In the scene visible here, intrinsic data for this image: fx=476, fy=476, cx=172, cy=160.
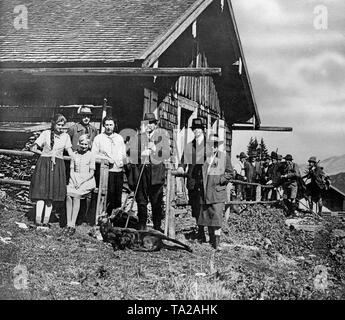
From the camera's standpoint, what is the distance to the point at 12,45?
9.31m

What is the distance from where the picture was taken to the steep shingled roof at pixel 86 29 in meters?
8.57

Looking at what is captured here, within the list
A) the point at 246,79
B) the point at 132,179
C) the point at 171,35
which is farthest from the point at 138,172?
the point at 246,79

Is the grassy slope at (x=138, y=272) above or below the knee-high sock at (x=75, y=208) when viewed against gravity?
below

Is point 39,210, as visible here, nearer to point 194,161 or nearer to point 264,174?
point 194,161

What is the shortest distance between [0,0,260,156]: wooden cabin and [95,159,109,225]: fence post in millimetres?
1877

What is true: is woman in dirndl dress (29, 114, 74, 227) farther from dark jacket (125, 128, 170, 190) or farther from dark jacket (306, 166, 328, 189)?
dark jacket (306, 166, 328, 189)

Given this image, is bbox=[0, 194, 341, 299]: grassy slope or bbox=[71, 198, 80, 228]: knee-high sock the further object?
bbox=[71, 198, 80, 228]: knee-high sock

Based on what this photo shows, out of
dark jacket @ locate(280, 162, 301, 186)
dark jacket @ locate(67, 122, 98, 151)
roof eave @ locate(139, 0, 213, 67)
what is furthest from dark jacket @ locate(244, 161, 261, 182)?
dark jacket @ locate(67, 122, 98, 151)

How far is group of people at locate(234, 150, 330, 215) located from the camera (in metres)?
12.5

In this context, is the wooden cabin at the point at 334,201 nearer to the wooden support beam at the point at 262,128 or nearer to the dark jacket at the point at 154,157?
the wooden support beam at the point at 262,128

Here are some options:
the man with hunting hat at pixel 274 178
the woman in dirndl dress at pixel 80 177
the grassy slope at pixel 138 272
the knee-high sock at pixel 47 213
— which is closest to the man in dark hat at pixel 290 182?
the man with hunting hat at pixel 274 178

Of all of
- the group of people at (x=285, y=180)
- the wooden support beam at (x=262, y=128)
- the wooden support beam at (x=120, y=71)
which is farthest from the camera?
the wooden support beam at (x=262, y=128)
